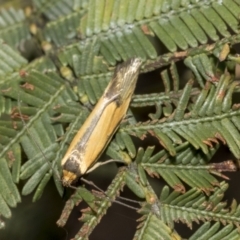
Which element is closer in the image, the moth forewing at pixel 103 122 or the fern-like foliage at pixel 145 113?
the fern-like foliage at pixel 145 113

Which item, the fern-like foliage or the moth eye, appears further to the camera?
the moth eye

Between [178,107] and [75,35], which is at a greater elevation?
[75,35]

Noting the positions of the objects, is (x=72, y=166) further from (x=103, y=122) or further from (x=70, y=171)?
(x=103, y=122)

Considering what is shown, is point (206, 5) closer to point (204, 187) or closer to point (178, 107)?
point (178, 107)

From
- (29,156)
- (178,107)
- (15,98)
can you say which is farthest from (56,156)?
(178,107)
